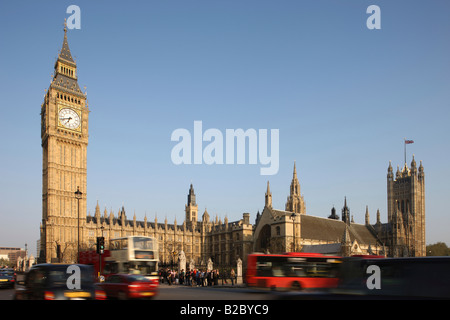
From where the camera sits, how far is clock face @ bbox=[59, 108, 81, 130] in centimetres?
8988

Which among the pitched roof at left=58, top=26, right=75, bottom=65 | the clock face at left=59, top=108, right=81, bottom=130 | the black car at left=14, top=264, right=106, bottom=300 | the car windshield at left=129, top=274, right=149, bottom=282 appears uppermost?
the pitched roof at left=58, top=26, right=75, bottom=65

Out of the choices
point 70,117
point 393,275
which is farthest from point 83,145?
point 393,275

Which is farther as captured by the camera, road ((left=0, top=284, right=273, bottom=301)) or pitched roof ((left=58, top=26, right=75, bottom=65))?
pitched roof ((left=58, top=26, right=75, bottom=65))

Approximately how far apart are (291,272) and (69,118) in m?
76.4

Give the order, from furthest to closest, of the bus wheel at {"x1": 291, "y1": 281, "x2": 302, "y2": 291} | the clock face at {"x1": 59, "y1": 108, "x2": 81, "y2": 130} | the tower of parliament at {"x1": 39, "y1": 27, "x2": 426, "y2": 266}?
the clock face at {"x1": 59, "y1": 108, "x2": 81, "y2": 130} → the tower of parliament at {"x1": 39, "y1": 27, "x2": 426, "y2": 266} → the bus wheel at {"x1": 291, "y1": 281, "x2": 302, "y2": 291}

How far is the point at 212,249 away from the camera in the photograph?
4345 inches

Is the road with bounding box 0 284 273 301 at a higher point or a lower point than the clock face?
lower

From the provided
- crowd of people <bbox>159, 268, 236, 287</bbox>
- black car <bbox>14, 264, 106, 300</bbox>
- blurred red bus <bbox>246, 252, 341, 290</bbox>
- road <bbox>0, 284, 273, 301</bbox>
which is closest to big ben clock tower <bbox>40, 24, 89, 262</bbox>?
crowd of people <bbox>159, 268, 236, 287</bbox>

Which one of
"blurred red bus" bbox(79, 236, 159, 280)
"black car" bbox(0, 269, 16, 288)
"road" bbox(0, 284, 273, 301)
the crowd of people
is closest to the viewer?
"road" bbox(0, 284, 273, 301)

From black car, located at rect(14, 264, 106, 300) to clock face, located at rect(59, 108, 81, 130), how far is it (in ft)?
269

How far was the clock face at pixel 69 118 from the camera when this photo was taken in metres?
89.9

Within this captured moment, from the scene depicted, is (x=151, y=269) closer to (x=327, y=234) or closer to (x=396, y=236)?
(x=327, y=234)

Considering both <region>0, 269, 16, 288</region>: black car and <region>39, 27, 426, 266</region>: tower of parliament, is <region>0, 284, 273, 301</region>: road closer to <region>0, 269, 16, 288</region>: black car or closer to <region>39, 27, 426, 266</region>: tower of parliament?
<region>0, 269, 16, 288</region>: black car

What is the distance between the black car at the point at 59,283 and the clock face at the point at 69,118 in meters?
82.0
